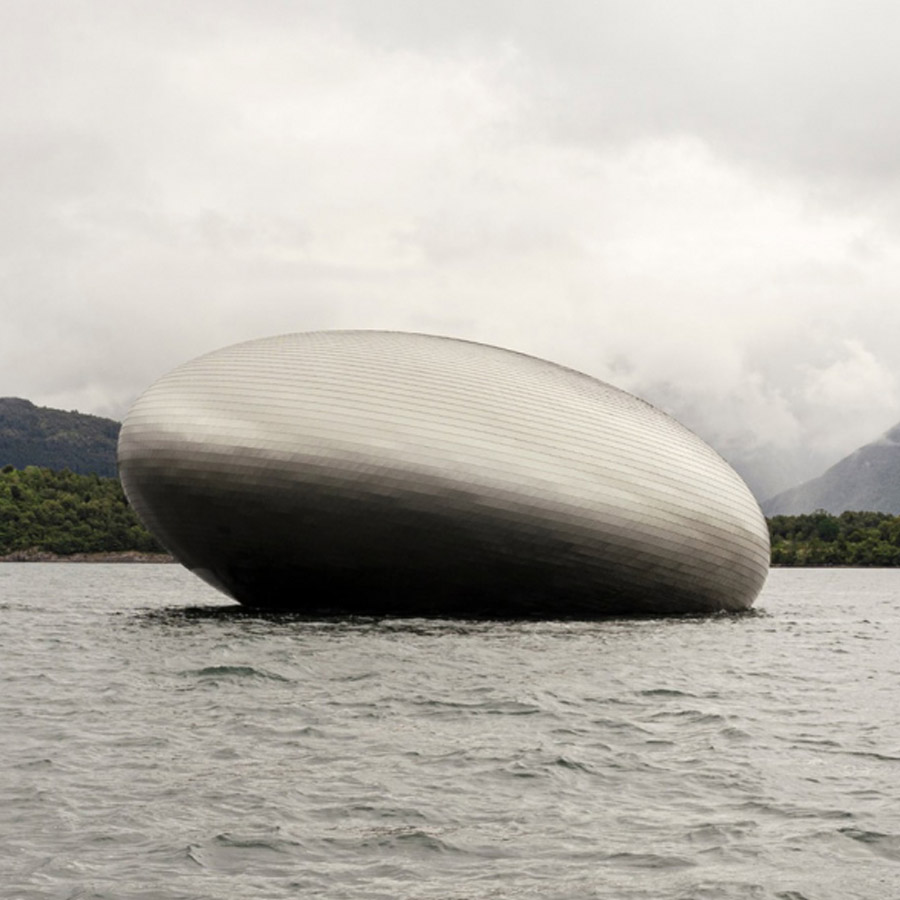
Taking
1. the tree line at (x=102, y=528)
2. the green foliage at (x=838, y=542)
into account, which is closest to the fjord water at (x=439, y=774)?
the tree line at (x=102, y=528)

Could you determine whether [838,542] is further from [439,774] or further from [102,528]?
[439,774]

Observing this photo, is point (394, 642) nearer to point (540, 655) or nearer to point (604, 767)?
point (540, 655)

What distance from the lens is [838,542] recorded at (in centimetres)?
18400

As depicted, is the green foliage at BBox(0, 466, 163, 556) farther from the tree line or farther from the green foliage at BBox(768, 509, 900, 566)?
the green foliage at BBox(768, 509, 900, 566)

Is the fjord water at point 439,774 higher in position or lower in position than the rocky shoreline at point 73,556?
higher

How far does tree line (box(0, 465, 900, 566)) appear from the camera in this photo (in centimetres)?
17038

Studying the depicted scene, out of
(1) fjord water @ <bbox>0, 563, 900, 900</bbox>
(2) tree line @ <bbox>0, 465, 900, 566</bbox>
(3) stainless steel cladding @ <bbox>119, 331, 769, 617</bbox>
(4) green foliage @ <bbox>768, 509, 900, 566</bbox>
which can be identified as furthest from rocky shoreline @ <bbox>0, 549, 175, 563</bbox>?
(1) fjord water @ <bbox>0, 563, 900, 900</bbox>

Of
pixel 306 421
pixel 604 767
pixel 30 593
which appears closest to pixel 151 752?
pixel 604 767

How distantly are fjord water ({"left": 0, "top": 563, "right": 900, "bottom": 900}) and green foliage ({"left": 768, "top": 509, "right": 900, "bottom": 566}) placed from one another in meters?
159

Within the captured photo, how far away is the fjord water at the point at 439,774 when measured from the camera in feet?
35.6

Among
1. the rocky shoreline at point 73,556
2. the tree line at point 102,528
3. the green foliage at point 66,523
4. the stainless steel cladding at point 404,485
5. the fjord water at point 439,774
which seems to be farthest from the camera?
the tree line at point 102,528

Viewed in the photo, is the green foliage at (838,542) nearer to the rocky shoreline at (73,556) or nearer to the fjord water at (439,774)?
the rocky shoreline at (73,556)

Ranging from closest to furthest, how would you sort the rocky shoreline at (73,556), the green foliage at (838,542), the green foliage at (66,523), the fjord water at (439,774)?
the fjord water at (439,774)
the rocky shoreline at (73,556)
the green foliage at (66,523)
the green foliage at (838,542)

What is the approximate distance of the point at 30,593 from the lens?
209 ft
